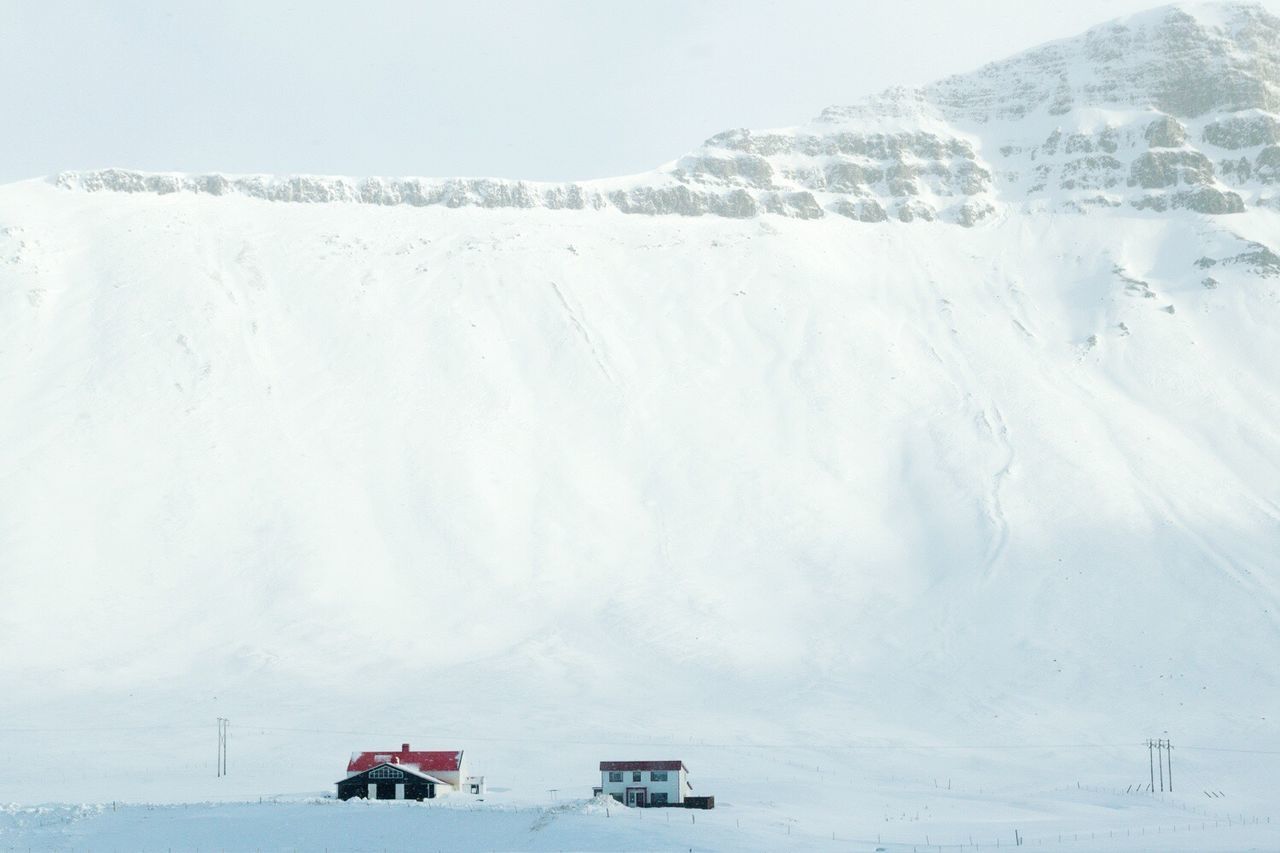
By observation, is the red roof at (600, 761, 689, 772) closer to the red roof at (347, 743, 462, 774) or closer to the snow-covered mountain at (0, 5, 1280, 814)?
the red roof at (347, 743, 462, 774)

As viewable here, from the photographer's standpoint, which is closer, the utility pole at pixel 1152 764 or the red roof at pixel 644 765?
the red roof at pixel 644 765

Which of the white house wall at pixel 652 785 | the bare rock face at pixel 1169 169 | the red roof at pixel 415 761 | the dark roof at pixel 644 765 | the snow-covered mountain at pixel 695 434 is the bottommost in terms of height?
the white house wall at pixel 652 785

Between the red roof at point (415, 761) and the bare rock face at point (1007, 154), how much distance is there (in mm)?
105300

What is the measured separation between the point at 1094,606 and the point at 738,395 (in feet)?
128

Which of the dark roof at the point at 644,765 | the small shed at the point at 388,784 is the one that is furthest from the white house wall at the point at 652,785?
the small shed at the point at 388,784

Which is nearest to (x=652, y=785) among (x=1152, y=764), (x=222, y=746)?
(x=222, y=746)

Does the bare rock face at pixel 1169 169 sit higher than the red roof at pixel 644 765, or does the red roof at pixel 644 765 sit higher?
the bare rock face at pixel 1169 169

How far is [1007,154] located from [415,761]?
130954mm

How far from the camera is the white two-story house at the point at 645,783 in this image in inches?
2559

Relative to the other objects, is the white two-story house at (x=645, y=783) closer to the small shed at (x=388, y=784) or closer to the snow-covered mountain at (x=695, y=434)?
the small shed at (x=388, y=784)

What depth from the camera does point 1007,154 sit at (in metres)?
175

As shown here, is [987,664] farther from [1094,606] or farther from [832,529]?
[832,529]

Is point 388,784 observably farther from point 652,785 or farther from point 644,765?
point 652,785

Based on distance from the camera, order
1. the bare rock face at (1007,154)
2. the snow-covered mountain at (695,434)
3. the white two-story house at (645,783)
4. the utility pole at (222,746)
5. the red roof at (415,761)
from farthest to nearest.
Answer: the bare rock face at (1007,154), the snow-covered mountain at (695,434), the utility pole at (222,746), the white two-story house at (645,783), the red roof at (415,761)
